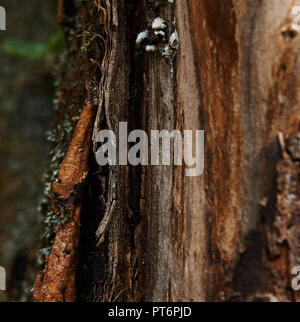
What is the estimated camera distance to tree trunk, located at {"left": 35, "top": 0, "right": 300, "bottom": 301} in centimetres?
79

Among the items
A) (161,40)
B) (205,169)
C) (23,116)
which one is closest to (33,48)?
(23,116)

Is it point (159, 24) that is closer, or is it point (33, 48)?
point (159, 24)

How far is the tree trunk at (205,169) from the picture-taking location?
787 millimetres

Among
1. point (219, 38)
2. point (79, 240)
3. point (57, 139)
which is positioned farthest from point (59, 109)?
point (219, 38)

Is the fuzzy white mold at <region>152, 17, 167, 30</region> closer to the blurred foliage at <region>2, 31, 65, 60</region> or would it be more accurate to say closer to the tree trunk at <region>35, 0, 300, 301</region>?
the tree trunk at <region>35, 0, 300, 301</region>

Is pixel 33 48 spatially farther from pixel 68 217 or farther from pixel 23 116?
pixel 68 217

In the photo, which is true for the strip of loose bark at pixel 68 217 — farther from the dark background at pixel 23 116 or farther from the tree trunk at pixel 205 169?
the dark background at pixel 23 116

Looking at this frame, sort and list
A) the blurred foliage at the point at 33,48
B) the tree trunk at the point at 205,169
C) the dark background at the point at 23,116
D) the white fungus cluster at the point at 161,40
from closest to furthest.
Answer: the tree trunk at the point at 205,169 → the white fungus cluster at the point at 161,40 → the blurred foliage at the point at 33,48 → the dark background at the point at 23,116

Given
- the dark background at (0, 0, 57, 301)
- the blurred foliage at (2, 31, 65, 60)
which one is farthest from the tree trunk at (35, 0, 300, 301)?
the dark background at (0, 0, 57, 301)

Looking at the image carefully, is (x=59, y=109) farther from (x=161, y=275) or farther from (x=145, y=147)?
(x=161, y=275)

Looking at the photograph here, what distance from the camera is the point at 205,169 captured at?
87 cm

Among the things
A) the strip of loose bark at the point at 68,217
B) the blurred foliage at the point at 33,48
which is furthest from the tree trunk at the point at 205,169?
the blurred foliage at the point at 33,48

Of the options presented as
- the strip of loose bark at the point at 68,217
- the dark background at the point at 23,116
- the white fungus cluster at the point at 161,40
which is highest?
the dark background at the point at 23,116
